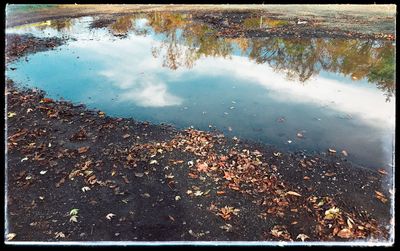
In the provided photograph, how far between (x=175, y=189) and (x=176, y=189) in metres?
0.02

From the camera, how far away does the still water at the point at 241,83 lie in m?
7.65

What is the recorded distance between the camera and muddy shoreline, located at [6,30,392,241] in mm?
4973

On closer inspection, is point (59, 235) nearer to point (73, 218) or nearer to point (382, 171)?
point (73, 218)

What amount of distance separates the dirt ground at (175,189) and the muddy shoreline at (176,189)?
0.05 feet

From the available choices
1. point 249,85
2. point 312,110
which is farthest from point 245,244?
point 249,85

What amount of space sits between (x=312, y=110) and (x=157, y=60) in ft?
19.6

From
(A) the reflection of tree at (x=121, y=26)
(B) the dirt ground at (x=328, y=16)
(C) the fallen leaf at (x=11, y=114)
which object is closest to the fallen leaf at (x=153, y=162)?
(C) the fallen leaf at (x=11, y=114)

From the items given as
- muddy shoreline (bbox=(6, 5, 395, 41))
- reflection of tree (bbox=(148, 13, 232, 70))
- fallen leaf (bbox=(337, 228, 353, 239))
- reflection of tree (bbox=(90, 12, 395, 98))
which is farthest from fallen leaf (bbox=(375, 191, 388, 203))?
muddy shoreline (bbox=(6, 5, 395, 41))

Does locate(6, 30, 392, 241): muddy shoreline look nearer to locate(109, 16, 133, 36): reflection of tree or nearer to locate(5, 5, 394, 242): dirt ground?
locate(5, 5, 394, 242): dirt ground

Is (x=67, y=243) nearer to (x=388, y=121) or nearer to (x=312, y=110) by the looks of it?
(x=312, y=110)

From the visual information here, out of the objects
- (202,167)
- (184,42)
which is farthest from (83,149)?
(184,42)

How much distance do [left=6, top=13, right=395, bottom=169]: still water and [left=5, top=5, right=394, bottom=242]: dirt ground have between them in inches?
29.8

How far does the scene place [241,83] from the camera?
10305 millimetres

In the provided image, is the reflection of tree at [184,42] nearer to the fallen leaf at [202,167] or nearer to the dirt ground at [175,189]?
the dirt ground at [175,189]
